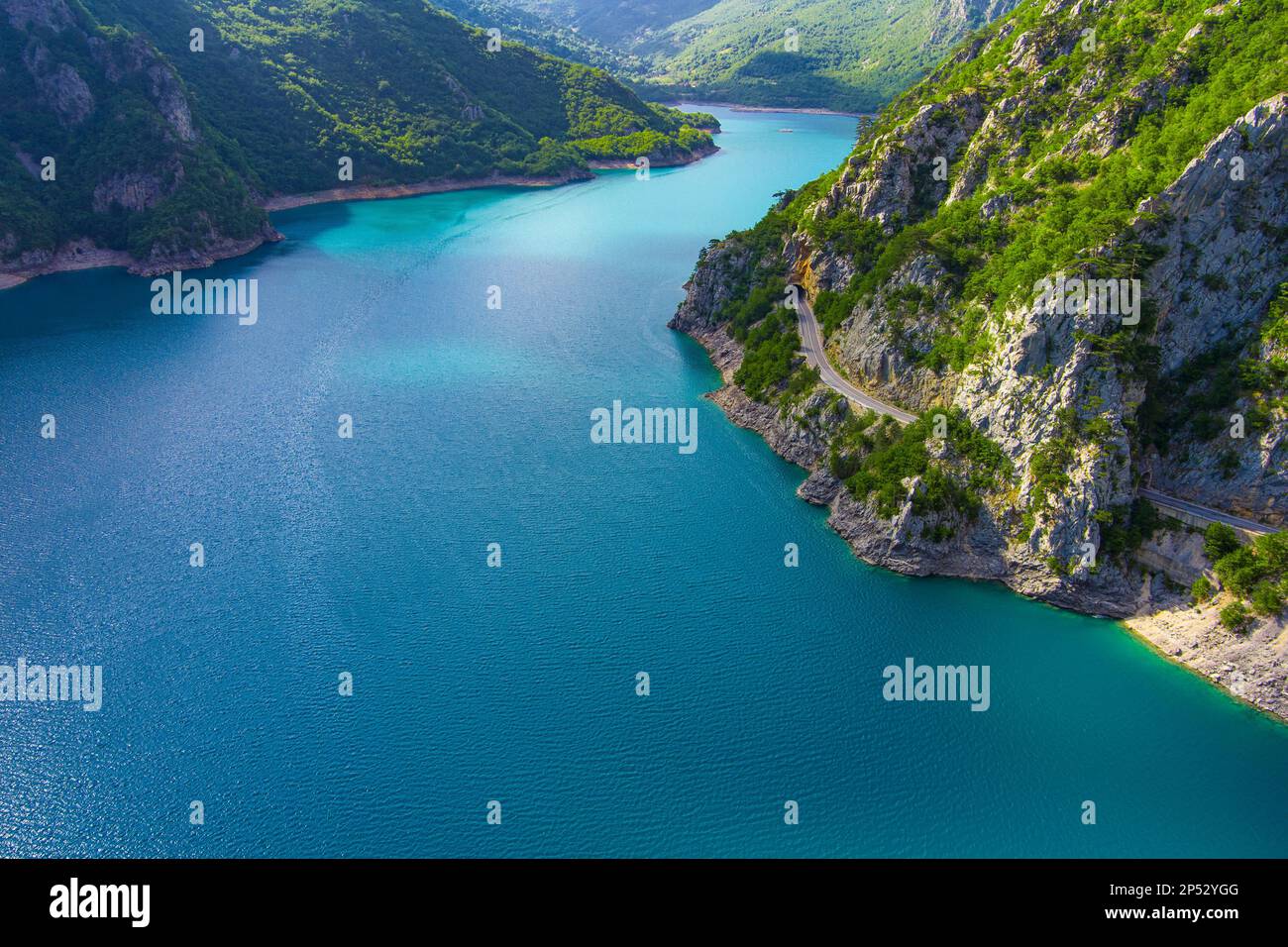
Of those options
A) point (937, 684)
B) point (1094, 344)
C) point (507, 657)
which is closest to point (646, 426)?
point (507, 657)

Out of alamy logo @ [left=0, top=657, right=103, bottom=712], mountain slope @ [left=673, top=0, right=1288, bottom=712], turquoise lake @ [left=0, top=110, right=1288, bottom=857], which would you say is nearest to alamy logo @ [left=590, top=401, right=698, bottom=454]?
turquoise lake @ [left=0, top=110, right=1288, bottom=857]

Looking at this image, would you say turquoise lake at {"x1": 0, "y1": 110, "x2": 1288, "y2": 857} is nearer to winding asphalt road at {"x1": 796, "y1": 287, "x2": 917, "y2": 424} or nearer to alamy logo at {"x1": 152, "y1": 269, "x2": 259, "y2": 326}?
winding asphalt road at {"x1": 796, "y1": 287, "x2": 917, "y2": 424}

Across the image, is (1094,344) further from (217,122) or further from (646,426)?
(217,122)

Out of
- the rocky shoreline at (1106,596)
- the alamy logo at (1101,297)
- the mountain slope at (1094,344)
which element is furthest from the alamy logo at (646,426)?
the alamy logo at (1101,297)

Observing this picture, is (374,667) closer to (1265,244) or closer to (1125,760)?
→ (1125,760)

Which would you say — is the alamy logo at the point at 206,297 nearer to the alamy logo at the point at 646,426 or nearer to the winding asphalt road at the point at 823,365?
the alamy logo at the point at 646,426
